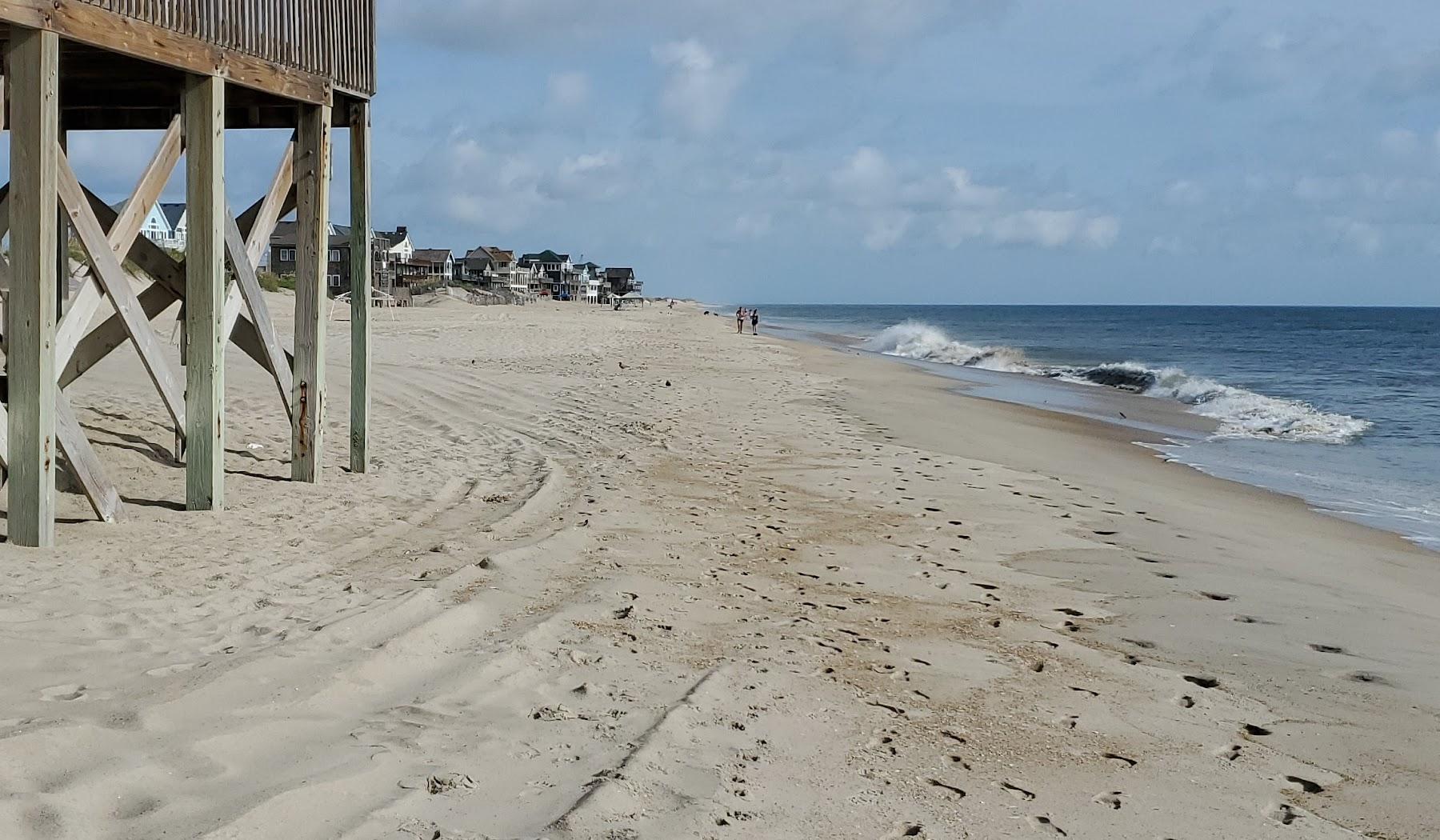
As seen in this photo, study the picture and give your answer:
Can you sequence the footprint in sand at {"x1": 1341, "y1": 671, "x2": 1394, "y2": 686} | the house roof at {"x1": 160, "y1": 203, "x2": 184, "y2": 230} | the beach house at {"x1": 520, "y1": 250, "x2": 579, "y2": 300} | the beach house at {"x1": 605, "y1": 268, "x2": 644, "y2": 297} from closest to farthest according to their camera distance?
the footprint in sand at {"x1": 1341, "y1": 671, "x2": 1394, "y2": 686} → the house roof at {"x1": 160, "y1": 203, "x2": 184, "y2": 230} → the beach house at {"x1": 520, "y1": 250, "x2": 579, "y2": 300} → the beach house at {"x1": 605, "y1": 268, "x2": 644, "y2": 297}

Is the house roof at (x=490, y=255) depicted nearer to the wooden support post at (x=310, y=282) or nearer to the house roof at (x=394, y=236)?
A: the house roof at (x=394, y=236)

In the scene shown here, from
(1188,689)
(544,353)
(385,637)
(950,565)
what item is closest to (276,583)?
(385,637)

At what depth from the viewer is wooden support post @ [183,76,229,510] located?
6.75m

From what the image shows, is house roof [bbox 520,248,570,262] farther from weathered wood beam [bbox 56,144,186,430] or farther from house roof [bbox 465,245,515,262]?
weathered wood beam [bbox 56,144,186,430]

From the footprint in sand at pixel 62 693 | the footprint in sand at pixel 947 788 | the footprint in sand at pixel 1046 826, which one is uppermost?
the footprint in sand at pixel 62 693

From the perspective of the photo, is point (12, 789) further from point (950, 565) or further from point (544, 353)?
point (544, 353)

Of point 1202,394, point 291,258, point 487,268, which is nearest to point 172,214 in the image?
point 291,258

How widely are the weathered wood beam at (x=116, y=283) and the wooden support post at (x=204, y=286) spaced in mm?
189

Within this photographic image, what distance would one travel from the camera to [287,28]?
25.0 feet

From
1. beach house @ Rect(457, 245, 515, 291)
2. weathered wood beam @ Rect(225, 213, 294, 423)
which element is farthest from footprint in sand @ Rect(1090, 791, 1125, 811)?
beach house @ Rect(457, 245, 515, 291)

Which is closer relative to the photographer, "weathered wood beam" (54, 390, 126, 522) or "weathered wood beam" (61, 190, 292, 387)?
"weathered wood beam" (54, 390, 126, 522)

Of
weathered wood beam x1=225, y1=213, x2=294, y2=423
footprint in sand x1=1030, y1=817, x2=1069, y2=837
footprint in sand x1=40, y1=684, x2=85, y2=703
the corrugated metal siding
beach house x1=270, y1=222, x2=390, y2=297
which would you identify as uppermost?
beach house x1=270, y1=222, x2=390, y2=297

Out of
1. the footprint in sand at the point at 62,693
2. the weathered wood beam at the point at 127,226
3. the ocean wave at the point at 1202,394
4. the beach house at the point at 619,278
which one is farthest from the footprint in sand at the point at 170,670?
the beach house at the point at 619,278

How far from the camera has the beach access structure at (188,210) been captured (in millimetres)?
5598
